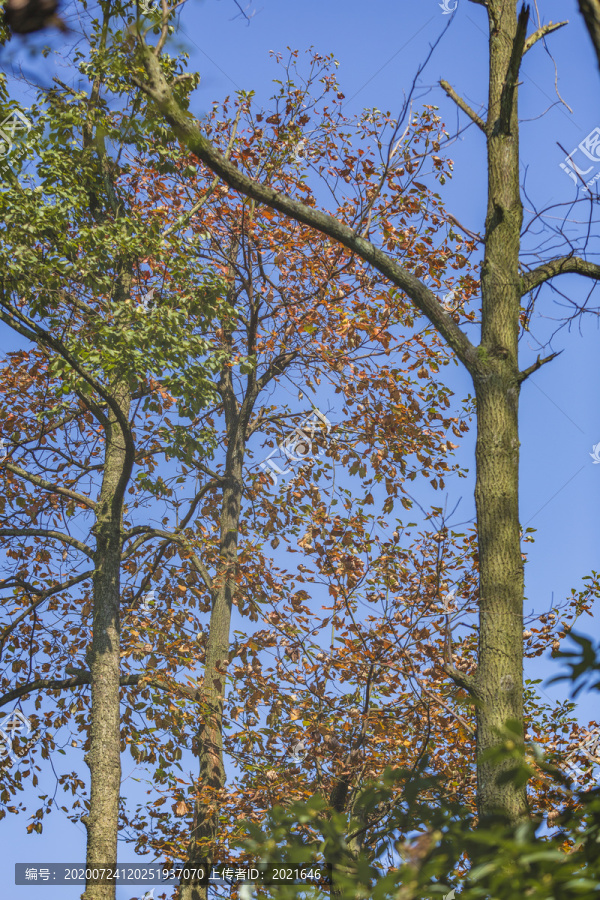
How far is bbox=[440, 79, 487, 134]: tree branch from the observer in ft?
18.8

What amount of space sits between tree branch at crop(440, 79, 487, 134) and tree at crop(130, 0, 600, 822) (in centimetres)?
1

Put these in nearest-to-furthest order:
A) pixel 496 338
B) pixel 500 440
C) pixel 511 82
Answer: pixel 500 440
pixel 496 338
pixel 511 82

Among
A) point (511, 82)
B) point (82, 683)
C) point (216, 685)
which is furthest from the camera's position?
point (82, 683)

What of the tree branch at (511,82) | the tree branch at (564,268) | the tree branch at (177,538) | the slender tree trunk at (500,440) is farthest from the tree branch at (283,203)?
the tree branch at (177,538)

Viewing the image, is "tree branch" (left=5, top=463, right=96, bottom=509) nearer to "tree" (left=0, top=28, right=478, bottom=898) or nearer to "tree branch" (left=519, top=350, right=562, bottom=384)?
"tree" (left=0, top=28, right=478, bottom=898)

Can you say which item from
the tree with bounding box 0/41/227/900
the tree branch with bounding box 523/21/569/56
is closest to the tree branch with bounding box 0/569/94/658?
the tree with bounding box 0/41/227/900

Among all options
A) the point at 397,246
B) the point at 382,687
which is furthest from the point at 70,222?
the point at 382,687

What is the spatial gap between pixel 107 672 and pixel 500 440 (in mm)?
6788

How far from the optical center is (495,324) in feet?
16.8

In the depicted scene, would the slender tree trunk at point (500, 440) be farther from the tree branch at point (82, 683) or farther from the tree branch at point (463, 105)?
A: the tree branch at point (82, 683)

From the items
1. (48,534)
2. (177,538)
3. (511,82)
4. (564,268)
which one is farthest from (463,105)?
(48,534)

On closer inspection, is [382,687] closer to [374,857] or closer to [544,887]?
[374,857]

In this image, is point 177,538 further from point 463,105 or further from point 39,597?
point 463,105

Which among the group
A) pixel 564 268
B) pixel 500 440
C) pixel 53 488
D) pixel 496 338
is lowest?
pixel 500 440
